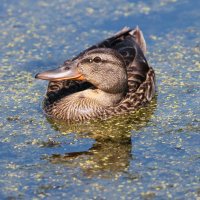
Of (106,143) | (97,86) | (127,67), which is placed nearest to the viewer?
(106,143)

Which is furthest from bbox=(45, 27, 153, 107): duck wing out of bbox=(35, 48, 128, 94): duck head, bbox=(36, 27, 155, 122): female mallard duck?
bbox=(35, 48, 128, 94): duck head

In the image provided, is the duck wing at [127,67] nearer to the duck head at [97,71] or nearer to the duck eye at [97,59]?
the duck head at [97,71]

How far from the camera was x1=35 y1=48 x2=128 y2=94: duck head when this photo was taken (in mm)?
10344

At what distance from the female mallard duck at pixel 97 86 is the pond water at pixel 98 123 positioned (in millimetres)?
176

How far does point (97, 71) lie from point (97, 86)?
0.75ft

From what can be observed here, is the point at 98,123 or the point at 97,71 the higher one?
the point at 97,71

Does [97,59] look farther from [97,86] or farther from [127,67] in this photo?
[127,67]

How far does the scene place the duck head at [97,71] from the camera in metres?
10.3

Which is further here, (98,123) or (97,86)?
(97,86)

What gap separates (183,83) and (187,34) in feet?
6.02

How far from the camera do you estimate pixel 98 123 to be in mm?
10336

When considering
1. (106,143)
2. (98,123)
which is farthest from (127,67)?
(106,143)

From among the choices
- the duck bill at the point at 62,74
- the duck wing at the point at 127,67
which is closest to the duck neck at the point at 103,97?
the duck wing at the point at 127,67

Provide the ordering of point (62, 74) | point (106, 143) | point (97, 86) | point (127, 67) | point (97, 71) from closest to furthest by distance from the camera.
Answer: point (106, 143) → point (62, 74) → point (97, 71) → point (97, 86) → point (127, 67)
